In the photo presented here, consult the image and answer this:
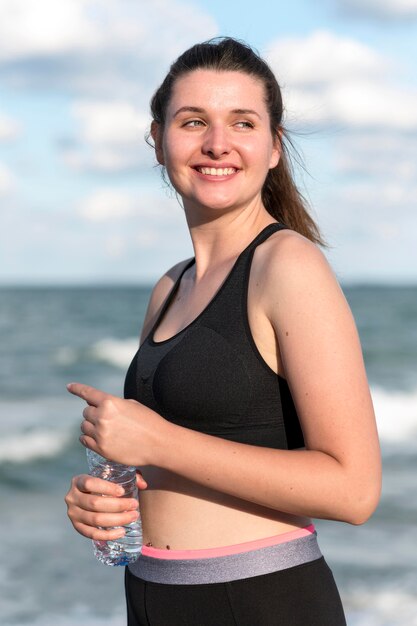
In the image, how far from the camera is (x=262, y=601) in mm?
2201

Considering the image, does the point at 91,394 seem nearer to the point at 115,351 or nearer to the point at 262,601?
the point at 262,601

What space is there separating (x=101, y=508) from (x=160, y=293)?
924mm

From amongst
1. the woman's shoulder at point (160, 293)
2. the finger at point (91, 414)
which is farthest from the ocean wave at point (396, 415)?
the finger at point (91, 414)

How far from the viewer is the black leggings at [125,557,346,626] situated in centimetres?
220

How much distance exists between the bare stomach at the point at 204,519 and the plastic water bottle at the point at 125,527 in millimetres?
60

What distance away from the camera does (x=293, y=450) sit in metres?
2.13

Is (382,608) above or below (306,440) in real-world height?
below

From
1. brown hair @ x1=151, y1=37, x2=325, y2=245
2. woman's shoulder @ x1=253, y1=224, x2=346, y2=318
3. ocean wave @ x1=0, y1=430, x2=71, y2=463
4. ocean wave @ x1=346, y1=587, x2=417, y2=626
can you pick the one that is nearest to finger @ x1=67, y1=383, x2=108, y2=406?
woman's shoulder @ x1=253, y1=224, x2=346, y2=318

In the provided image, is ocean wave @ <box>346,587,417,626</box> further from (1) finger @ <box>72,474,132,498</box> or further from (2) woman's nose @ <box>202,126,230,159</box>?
(2) woman's nose @ <box>202,126,230,159</box>

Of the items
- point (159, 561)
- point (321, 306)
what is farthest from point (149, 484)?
point (321, 306)

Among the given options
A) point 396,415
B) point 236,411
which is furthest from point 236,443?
point 396,415

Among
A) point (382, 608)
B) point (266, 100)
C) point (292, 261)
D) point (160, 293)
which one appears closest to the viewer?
point (292, 261)

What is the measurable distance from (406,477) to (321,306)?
28.6 feet

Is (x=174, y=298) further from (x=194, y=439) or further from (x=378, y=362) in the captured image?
(x=378, y=362)
